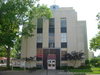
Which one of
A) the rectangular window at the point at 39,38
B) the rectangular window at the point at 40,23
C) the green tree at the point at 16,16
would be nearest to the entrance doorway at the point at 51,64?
the rectangular window at the point at 39,38

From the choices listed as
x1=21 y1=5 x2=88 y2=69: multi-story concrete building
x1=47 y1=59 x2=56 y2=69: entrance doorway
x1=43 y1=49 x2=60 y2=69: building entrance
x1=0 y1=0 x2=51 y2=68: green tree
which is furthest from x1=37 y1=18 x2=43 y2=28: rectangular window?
x1=47 y1=59 x2=56 y2=69: entrance doorway

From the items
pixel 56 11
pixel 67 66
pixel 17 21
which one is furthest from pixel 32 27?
pixel 67 66

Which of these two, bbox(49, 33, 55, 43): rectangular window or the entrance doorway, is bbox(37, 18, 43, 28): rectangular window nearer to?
bbox(49, 33, 55, 43): rectangular window

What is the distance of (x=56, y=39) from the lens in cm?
3950

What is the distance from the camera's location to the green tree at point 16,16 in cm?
3104

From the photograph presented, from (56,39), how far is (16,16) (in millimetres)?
10282

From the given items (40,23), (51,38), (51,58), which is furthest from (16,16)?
(51,58)

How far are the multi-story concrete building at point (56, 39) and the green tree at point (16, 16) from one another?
280 centimetres

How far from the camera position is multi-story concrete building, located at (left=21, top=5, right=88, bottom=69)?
38.3 meters

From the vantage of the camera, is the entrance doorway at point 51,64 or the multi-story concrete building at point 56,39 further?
the multi-story concrete building at point 56,39

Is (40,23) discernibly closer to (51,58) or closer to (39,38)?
(39,38)

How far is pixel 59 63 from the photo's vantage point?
124 ft

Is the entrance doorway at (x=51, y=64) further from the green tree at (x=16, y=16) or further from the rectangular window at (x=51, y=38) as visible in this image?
the green tree at (x=16, y=16)

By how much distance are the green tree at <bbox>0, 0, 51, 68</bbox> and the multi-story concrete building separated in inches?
110
